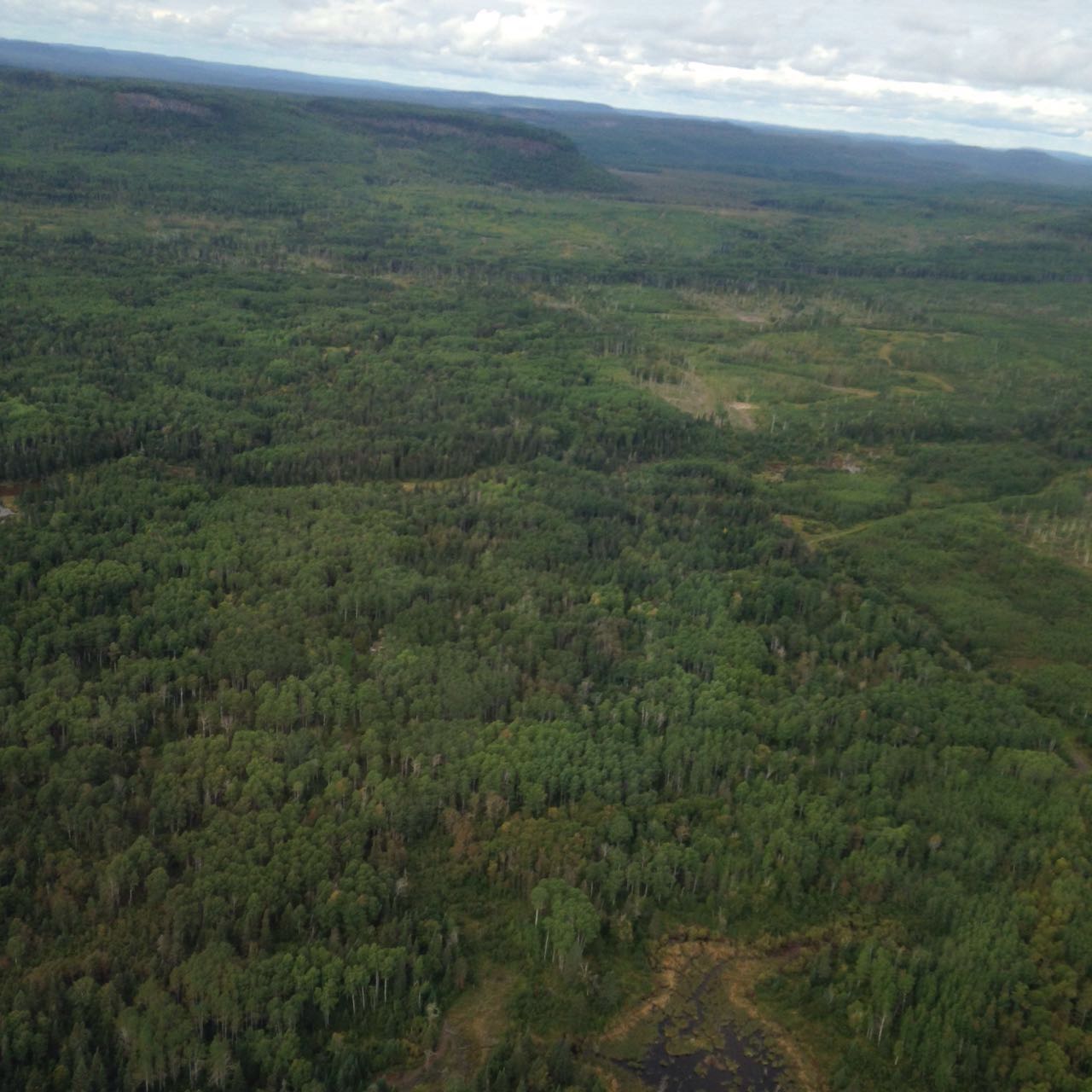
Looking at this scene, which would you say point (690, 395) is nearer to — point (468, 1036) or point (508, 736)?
point (508, 736)

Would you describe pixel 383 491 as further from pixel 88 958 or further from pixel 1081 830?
pixel 1081 830

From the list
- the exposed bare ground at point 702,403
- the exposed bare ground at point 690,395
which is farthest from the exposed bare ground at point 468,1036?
the exposed bare ground at point 690,395

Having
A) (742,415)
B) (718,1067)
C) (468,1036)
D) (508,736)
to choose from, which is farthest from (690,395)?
(468,1036)

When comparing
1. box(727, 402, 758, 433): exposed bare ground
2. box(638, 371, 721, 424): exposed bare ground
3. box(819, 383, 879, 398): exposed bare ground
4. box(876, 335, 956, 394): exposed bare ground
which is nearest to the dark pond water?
box(727, 402, 758, 433): exposed bare ground

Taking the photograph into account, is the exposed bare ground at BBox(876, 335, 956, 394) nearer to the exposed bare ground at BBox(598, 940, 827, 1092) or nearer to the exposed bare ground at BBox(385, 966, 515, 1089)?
the exposed bare ground at BBox(598, 940, 827, 1092)

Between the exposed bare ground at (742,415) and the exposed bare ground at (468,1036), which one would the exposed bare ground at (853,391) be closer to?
the exposed bare ground at (742,415)

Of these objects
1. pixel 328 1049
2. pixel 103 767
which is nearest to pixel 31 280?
pixel 103 767

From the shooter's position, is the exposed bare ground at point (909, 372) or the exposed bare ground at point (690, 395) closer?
the exposed bare ground at point (690, 395)
